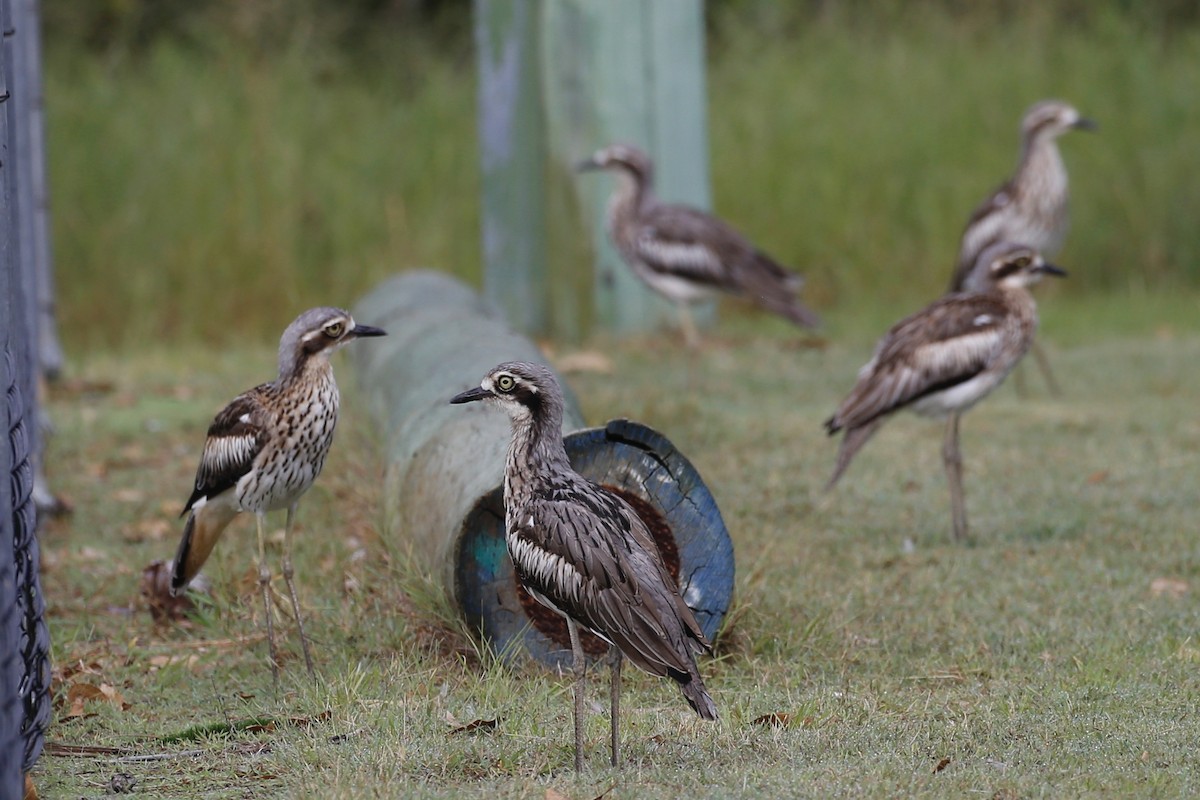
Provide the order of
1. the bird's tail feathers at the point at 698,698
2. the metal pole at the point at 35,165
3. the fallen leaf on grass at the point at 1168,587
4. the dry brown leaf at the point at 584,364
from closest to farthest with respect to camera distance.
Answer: the bird's tail feathers at the point at 698,698 → the fallen leaf on grass at the point at 1168,587 → the metal pole at the point at 35,165 → the dry brown leaf at the point at 584,364

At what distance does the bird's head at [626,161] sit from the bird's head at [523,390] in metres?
6.69

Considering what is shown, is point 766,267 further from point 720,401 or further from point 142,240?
point 142,240

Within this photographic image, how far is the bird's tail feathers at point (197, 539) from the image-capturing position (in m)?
5.86

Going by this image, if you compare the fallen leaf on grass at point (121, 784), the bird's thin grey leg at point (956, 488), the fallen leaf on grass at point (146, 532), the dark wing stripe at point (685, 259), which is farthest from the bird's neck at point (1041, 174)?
the fallen leaf on grass at point (121, 784)

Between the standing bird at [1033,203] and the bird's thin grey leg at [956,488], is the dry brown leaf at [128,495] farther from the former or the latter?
the standing bird at [1033,203]

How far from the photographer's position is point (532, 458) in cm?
477

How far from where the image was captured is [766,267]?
36.4 ft

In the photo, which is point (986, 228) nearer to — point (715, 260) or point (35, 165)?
point (715, 260)

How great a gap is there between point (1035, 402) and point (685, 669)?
20.5 feet

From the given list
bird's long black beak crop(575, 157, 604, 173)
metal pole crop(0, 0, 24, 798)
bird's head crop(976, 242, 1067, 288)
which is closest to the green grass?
metal pole crop(0, 0, 24, 798)

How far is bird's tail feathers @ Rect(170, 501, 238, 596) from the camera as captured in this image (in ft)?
19.2

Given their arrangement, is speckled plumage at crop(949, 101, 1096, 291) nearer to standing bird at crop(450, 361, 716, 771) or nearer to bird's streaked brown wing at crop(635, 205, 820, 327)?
bird's streaked brown wing at crop(635, 205, 820, 327)

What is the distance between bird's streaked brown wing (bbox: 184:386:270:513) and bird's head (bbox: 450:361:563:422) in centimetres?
100

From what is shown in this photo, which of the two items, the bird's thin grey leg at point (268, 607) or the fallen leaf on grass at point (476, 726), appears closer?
the fallen leaf on grass at point (476, 726)
